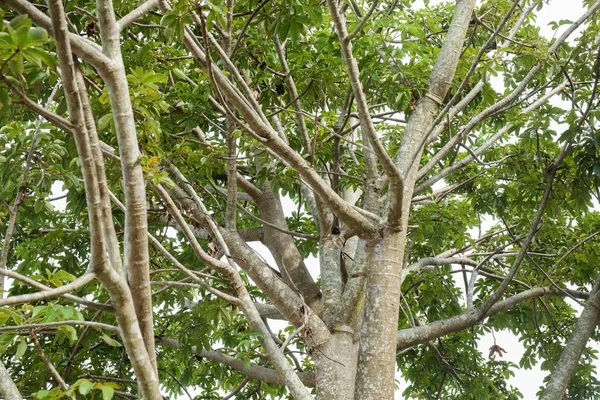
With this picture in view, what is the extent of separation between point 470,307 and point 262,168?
2058 mm

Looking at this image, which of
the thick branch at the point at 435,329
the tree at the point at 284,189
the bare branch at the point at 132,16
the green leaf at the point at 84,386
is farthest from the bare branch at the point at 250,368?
the bare branch at the point at 132,16

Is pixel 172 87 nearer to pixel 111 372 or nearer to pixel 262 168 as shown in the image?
pixel 262 168

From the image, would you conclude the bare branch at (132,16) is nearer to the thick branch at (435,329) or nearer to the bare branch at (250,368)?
the thick branch at (435,329)

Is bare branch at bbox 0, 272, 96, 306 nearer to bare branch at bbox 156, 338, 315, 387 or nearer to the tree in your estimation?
the tree

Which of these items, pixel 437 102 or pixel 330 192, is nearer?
pixel 330 192

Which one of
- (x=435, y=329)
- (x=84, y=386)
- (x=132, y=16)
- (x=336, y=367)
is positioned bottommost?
(x=84, y=386)

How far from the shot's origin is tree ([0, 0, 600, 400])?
261 centimetres

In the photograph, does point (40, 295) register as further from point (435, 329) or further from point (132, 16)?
point (435, 329)

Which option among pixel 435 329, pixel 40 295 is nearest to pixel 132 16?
pixel 40 295

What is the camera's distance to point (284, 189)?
5.93 metres

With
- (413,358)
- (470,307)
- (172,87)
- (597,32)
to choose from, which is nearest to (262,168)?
(172,87)

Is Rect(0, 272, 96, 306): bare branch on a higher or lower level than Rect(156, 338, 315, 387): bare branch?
lower

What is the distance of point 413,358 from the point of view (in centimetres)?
771

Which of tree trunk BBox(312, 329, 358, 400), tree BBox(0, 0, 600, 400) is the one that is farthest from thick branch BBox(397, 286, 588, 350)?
tree trunk BBox(312, 329, 358, 400)
